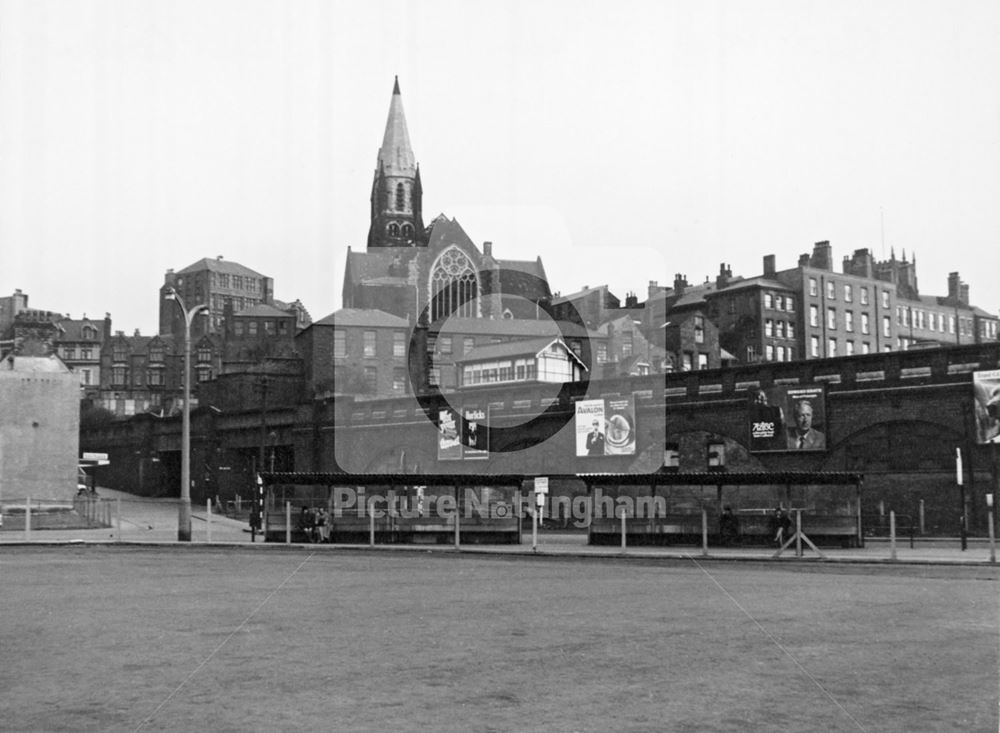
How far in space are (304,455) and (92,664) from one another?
241ft

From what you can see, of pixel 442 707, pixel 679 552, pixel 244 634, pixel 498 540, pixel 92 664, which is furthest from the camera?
pixel 498 540

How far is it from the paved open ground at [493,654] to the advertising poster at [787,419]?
31768 millimetres

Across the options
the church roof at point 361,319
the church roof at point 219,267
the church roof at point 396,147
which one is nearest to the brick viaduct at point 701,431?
the church roof at point 361,319

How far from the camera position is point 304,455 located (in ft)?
275

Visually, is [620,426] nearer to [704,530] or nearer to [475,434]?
[475,434]

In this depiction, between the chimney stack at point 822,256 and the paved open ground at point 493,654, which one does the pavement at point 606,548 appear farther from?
the chimney stack at point 822,256

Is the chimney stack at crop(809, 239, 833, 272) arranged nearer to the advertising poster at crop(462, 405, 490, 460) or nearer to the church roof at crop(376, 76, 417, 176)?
the advertising poster at crop(462, 405, 490, 460)

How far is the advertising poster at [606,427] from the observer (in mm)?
61500

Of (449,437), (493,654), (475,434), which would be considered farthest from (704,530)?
(449,437)

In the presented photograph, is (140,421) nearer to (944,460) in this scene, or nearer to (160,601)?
(944,460)

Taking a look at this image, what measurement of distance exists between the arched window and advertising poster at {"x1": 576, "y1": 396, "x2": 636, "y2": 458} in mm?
66861

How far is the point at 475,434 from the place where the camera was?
230ft

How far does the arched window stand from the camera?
13212cm

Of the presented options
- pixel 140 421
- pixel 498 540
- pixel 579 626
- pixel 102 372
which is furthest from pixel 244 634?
pixel 102 372
